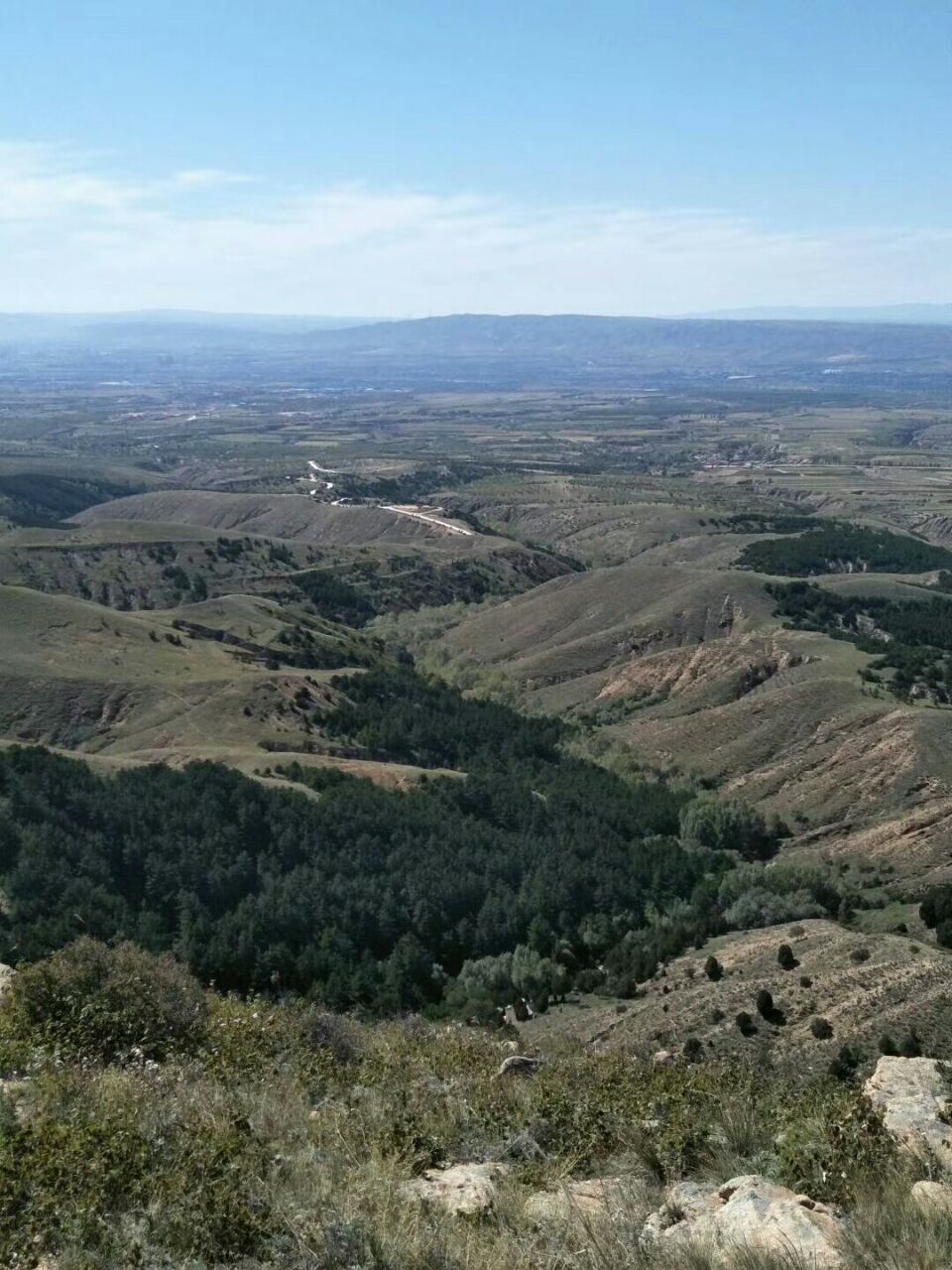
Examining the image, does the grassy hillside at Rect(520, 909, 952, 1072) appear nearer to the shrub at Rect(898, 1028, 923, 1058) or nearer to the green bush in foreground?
the shrub at Rect(898, 1028, 923, 1058)

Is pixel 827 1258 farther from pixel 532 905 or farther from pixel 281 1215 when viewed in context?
pixel 532 905

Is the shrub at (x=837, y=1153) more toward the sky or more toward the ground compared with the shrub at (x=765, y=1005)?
more toward the sky

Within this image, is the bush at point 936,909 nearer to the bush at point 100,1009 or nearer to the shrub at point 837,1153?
the shrub at point 837,1153

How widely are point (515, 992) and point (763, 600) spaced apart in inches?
2589

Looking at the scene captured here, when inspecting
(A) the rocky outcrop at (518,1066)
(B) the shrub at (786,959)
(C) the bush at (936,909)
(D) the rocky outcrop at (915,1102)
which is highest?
(D) the rocky outcrop at (915,1102)

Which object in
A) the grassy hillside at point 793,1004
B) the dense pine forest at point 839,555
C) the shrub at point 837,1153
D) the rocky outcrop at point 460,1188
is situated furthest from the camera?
the dense pine forest at point 839,555

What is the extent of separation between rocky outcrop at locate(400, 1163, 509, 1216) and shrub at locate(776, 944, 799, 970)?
2681 centimetres

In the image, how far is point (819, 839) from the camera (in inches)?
2422

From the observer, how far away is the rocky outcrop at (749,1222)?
909 centimetres

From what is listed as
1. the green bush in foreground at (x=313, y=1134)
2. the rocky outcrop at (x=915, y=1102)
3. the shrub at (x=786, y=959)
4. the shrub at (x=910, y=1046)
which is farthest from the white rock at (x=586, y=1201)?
the shrub at (x=786, y=959)

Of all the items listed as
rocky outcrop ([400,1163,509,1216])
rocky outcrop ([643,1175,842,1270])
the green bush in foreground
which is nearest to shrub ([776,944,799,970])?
the green bush in foreground

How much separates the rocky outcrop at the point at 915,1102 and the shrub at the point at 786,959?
17.5 metres

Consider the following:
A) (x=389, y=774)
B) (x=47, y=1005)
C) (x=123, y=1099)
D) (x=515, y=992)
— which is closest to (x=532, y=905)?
(x=515, y=992)

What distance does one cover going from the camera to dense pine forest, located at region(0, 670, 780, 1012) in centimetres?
4475
